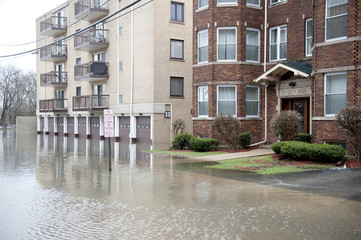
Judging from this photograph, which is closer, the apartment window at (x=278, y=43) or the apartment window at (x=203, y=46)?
the apartment window at (x=278, y=43)

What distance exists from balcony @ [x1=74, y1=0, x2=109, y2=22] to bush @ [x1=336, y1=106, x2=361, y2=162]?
25.5 meters

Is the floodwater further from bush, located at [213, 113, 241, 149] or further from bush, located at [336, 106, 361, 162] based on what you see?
bush, located at [213, 113, 241, 149]

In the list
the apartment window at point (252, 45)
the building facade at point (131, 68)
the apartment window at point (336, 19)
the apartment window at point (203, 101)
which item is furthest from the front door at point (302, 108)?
the building facade at point (131, 68)

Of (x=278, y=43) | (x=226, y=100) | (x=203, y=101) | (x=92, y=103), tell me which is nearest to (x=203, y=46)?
(x=203, y=101)

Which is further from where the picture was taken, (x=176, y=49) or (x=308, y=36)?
(x=176, y=49)

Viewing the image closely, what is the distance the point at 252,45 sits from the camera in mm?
22203

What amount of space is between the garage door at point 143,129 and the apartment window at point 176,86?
9.41 ft

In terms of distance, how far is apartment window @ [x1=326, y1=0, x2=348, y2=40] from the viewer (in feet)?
51.6

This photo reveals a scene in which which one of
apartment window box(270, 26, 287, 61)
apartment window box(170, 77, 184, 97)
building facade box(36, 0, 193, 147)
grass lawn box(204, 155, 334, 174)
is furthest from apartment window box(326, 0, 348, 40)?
apartment window box(170, 77, 184, 97)

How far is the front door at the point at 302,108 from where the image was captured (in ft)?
64.0

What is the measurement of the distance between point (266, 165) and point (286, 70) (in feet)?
23.9

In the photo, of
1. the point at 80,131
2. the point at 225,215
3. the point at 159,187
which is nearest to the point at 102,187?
the point at 159,187

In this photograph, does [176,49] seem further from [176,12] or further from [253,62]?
[253,62]

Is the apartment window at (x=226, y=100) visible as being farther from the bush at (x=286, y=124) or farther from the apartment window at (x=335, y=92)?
the apartment window at (x=335, y=92)
